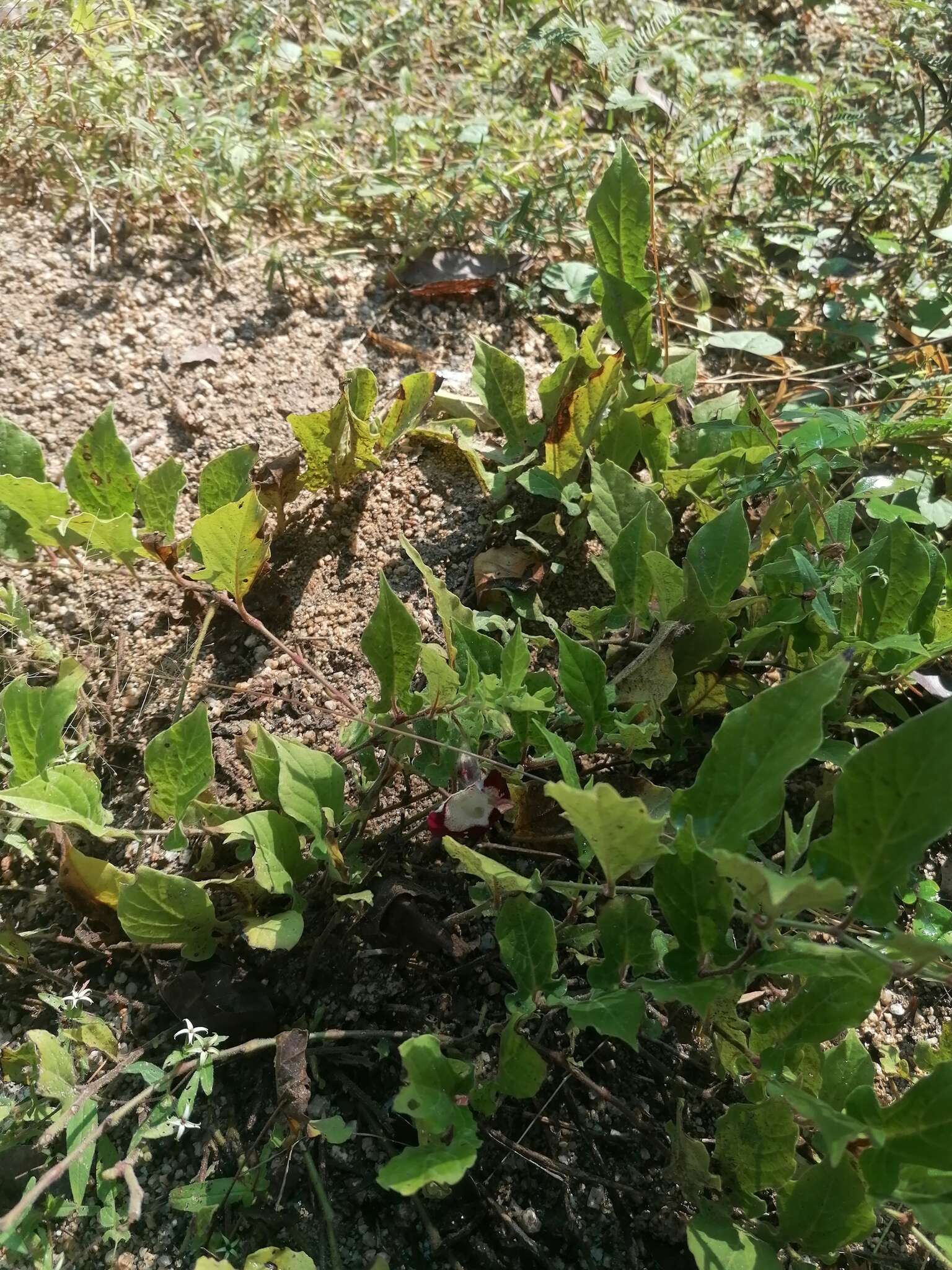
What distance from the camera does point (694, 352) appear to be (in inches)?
83.6

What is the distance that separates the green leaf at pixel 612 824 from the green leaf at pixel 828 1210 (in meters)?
0.44

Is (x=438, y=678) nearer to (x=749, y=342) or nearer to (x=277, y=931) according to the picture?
(x=277, y=931)

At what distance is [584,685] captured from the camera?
1.48 meters

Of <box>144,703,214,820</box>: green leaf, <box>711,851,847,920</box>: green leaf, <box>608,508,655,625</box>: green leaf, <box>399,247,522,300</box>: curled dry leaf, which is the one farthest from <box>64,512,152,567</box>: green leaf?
<box>711,851,847,920</box>: green leaf

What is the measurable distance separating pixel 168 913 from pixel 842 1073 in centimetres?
95

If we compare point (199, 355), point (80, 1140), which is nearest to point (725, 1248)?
point (80, 1140)

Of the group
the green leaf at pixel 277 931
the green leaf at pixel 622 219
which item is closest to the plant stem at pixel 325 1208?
the green leaf at pixel 277 931

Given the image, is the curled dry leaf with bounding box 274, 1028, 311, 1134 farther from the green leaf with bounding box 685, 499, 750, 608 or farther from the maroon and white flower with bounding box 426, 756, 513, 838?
the green leaf with bounding box 685, 499, 750, 608

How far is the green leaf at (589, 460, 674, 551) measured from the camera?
1727 mm

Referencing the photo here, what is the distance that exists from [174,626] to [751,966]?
4.19 ft

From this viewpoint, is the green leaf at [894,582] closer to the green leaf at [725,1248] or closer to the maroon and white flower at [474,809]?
the maroon and white flower at [474,809]

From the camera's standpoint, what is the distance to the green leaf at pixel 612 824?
3.32ft

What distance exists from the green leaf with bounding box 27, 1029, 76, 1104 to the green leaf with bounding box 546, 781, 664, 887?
31.2 inches

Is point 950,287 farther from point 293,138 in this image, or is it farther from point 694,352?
point 293,138
